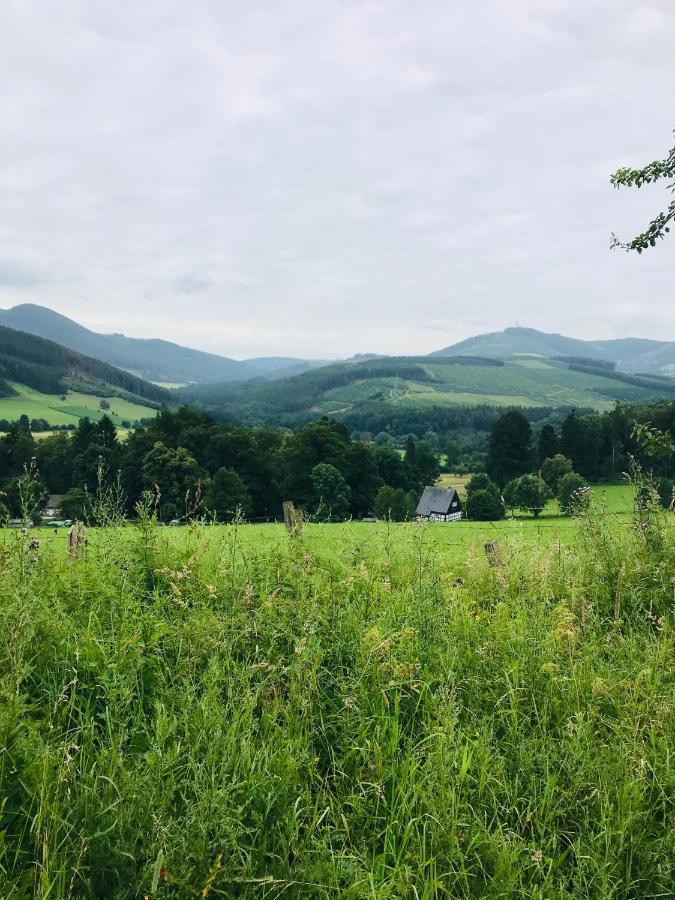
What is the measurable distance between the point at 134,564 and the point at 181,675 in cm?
237

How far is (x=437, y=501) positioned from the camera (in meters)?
64.0

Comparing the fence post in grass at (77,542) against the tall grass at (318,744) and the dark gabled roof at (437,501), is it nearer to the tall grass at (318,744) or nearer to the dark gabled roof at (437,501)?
the tall grass at (318,744)

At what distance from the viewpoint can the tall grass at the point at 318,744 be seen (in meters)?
2.82

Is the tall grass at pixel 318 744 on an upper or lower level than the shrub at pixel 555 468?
upper

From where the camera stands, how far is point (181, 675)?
4.05 meters

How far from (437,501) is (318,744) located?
6138cm

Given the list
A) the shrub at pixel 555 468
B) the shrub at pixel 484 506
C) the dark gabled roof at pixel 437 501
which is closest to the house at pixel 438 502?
the dark gabled roof at pixel 437 501

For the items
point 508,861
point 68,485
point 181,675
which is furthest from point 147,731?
point 68,485

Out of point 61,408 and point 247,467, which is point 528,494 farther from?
point 61,408

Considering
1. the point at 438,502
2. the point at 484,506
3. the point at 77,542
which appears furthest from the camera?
the point at 484,506

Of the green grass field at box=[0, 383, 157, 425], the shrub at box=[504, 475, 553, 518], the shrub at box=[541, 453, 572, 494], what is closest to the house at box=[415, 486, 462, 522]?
the shrub at box=[504, 475, 553, 518]

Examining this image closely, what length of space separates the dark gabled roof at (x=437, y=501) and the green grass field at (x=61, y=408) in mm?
118636

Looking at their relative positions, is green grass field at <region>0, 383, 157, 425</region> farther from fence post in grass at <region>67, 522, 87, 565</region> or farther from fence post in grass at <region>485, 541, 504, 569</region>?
fence post in grass at <region>485, 541, 504, 569</region>

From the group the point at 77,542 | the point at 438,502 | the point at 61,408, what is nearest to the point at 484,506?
the point at 438,502
